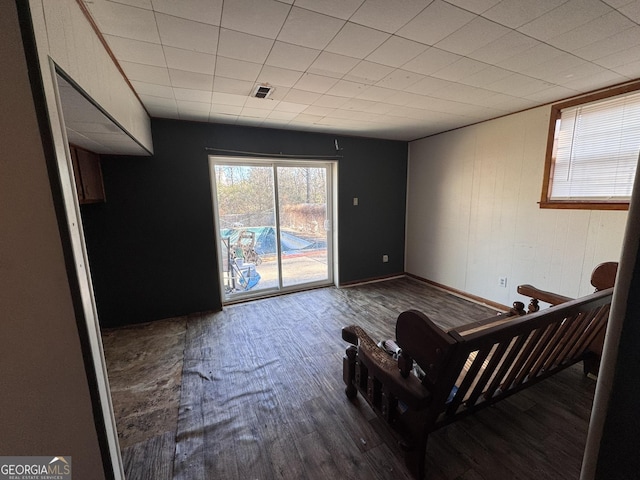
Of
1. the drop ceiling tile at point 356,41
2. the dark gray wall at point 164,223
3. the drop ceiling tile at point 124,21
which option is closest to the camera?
the drop ceiling tile at point 124,21

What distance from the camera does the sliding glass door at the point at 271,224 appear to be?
3.55 meters

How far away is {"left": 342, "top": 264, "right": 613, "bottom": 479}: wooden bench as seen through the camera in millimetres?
1128

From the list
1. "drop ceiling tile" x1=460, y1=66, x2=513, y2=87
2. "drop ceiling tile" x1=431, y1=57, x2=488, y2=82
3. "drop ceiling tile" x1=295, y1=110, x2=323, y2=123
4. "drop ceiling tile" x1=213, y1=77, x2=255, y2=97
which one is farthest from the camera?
"drop ceiling tile" x1=295, y1=110, x2=323, y2=123

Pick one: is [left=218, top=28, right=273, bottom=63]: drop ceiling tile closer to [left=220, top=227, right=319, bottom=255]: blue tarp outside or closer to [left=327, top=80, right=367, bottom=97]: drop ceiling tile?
[left=327, top=80, right=367, bottom=97]: drop ceiling tile

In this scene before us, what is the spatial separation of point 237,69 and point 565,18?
2011 millimetres

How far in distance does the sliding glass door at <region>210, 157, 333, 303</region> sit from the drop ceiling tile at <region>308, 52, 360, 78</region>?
6.15 ft

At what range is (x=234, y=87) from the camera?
217 centimetres

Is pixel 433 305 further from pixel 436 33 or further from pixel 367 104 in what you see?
pixel 436 33

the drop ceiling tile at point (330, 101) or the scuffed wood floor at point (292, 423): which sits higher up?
the drop ceiling tile at point (330, 101)

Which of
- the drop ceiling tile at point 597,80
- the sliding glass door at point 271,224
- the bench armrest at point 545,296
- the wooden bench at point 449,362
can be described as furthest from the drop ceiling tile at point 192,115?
the bench armrest at point 545,296

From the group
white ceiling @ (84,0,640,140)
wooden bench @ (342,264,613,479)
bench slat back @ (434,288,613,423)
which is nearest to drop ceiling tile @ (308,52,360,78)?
white ceiling @ (84,0,640,140)

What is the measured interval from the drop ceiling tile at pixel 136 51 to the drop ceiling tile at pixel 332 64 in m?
1.01

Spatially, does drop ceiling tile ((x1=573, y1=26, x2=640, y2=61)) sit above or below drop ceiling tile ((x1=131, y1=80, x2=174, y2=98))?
below

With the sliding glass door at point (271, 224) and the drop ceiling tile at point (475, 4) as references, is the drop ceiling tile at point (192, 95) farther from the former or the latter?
the drop ceiling tile at point (475, 4)
